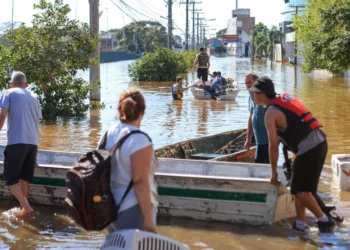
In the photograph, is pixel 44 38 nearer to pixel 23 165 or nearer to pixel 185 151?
pixel 185 151

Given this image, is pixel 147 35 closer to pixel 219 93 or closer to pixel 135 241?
pixel 219 93

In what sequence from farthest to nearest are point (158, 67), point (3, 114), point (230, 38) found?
point (230, 38), point (158, 67), point (3, 114)

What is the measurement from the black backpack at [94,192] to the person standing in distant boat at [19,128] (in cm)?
323

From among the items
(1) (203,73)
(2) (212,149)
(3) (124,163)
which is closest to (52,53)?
(2) (212,149)

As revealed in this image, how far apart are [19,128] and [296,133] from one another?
306 cm

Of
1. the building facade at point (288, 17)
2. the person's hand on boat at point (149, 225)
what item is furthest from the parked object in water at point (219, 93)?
the building facade at point (288, 17)

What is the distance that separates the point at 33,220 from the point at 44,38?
34.5 ft

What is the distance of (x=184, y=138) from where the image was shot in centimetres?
1550

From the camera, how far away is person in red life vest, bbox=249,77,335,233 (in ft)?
21.1

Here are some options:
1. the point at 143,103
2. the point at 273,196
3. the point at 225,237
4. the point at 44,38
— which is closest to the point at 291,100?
the point at 273,196

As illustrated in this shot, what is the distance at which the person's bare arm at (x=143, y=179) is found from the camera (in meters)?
4.16

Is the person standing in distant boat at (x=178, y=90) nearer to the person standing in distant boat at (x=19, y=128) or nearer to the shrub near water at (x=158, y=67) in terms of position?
the shrub near water at (x=158, y=67)

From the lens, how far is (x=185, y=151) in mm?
10586

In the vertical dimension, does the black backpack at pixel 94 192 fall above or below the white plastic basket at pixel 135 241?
above
